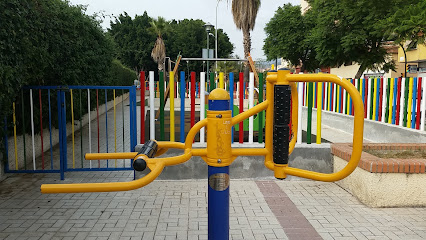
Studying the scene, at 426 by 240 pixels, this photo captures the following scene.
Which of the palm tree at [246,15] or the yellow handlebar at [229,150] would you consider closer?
the yellow handlebar at [229,150]

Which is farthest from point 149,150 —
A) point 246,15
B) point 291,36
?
point 291,36

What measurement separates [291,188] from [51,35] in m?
4.72

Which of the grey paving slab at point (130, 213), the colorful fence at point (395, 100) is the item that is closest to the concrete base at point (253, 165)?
the grey paving slab at point (130, 213)

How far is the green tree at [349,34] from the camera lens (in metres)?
18.3

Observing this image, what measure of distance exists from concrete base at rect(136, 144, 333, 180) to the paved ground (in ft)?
0.80

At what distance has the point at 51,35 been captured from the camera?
603 cm

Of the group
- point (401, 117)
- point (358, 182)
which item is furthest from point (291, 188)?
point (401, 117)

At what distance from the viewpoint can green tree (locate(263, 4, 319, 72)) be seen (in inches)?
1192

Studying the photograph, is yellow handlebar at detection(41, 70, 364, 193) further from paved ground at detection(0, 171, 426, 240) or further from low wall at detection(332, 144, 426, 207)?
low wall at detection(332, 144, 426, 207)

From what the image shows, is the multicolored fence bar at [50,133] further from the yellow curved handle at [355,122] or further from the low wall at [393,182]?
the yellow curved handle at [355,122]

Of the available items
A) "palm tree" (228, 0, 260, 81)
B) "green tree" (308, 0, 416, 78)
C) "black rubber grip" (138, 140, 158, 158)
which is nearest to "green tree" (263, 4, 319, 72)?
"palm tree" (228, 0, 260, 81)

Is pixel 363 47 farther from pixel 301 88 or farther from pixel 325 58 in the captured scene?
pixel 301 88

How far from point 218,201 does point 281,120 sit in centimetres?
61

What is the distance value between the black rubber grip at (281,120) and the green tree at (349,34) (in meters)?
17.2
